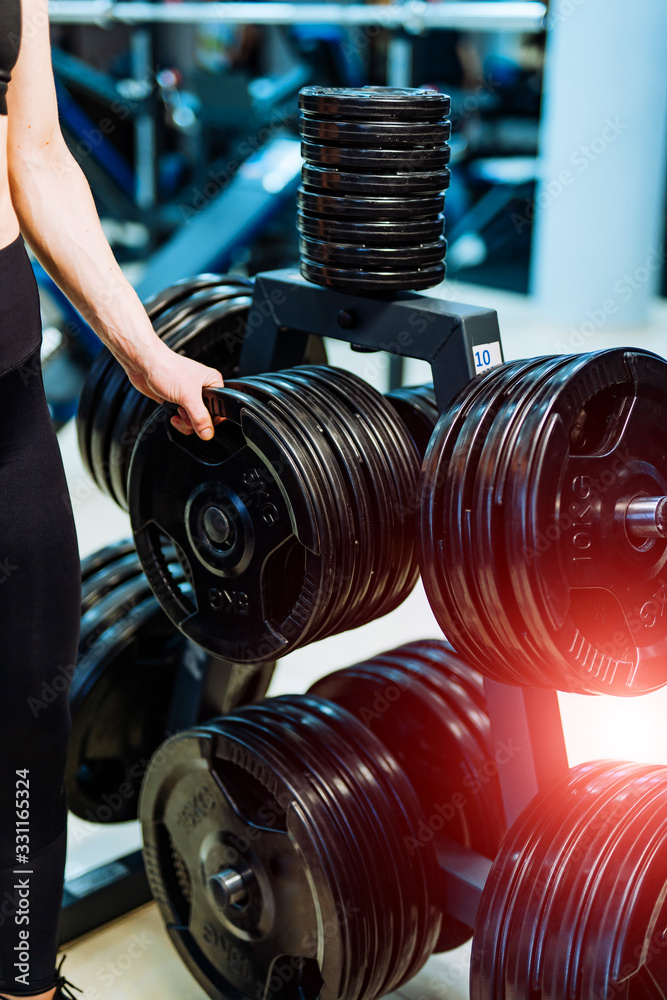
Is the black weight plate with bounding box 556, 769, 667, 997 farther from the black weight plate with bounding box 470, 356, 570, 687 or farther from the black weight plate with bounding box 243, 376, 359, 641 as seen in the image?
the black weight plate with bounding box 243, 376, 359, 641

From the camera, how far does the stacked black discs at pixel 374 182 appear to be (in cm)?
140

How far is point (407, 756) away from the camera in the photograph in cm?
170

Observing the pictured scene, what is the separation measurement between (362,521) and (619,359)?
0.37 meters

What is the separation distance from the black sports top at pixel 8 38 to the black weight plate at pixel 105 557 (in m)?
0.97

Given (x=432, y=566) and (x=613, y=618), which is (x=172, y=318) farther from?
(x=613, y=618)

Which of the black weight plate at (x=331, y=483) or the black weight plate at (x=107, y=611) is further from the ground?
the black weight plate at (x=331, y=483)

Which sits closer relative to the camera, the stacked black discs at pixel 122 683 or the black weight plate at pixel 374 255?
the black weight plate at pixel 374 255

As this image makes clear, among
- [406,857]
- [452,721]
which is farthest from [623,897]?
[452,721]

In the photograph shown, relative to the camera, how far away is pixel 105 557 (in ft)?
6.31

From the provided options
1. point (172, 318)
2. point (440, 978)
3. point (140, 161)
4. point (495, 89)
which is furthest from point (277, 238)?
point (440, 978)

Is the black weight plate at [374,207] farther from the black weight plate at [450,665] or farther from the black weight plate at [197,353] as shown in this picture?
the black weight plate at [450,665]

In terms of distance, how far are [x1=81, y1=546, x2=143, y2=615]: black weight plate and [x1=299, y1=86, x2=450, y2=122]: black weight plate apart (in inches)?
33.2

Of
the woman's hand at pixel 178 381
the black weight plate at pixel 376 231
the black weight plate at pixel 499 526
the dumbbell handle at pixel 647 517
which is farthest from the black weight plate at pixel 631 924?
the black weight plate at pixel 376 231

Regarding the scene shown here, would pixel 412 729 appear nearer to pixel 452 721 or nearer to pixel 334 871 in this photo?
pixel 452 721
